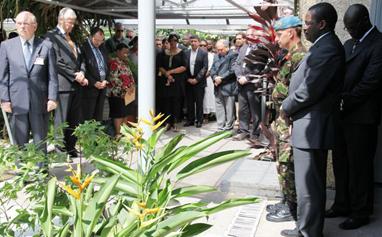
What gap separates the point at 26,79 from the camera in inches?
195

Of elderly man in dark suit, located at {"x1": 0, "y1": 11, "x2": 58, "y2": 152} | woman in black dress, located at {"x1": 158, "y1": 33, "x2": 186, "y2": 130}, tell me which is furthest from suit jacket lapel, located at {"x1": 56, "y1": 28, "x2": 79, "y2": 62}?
woman in black dress, located at {"x1": 158, "y1": 33, "x2": 186, "y2": 130}

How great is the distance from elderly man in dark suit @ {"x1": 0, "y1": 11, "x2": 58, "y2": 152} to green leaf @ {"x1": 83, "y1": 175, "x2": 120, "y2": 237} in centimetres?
303

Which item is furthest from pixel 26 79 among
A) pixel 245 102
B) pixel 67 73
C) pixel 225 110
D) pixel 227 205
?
pixel 225 110

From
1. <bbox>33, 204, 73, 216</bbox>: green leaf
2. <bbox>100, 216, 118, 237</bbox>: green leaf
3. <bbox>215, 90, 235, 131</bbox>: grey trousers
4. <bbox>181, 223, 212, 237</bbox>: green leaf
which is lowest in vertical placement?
<bbox>215, 90, 235, 131</bbox>: grey trousers

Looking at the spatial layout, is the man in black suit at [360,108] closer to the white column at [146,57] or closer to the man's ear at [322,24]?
the man's ear at [322,24]

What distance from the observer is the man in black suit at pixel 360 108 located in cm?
377

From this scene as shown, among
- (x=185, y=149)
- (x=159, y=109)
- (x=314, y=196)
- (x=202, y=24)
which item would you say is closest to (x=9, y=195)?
(x=185, y=149)

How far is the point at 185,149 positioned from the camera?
2.39 meters

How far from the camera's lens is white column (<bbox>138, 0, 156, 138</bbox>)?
337 centimetres

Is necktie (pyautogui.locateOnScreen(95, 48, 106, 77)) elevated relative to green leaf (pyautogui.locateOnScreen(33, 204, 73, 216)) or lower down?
elevated

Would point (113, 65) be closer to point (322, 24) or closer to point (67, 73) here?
point (67, 73)

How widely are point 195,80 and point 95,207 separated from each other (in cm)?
767

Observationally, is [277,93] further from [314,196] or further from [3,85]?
[3,85]

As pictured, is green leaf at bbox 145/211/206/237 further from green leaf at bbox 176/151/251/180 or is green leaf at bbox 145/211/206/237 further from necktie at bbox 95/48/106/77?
necktie at bbox 95/48/106/77
